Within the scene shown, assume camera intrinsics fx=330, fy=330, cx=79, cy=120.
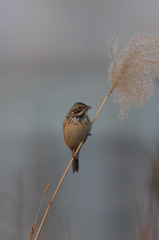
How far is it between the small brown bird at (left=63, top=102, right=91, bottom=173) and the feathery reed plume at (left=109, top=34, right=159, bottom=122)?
2.29 feet

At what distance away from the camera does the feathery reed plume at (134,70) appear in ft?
4.58

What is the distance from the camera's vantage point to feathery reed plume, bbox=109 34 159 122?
1.39m

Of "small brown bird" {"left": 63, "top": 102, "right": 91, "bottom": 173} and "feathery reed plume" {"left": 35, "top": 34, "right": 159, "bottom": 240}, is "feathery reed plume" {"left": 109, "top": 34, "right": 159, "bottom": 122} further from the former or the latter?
"small brown bird" {"left": 63, "top": 102, "right": 91, "bottom": 173}

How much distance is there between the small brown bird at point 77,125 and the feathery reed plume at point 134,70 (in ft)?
2.29

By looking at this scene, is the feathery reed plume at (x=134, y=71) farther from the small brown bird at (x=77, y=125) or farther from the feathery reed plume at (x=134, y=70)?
the small brown bird at (x=77, y=125)

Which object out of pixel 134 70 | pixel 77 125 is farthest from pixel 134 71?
pixel 77 125

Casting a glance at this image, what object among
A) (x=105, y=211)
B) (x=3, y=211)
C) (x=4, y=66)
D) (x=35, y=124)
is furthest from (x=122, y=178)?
(x=3, y=211)

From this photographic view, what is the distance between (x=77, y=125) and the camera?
7.34ft

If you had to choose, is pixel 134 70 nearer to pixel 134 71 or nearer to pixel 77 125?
pixel 134 71

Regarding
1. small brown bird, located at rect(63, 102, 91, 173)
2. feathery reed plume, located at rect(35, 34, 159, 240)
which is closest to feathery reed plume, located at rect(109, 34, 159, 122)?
feathery reed plume, located at rect(35, 34, 159, 240)

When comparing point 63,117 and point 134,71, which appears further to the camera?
point 63,117

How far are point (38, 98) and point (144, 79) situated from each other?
2996 mm

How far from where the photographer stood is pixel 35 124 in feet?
14.2

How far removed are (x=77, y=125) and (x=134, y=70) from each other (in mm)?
866
